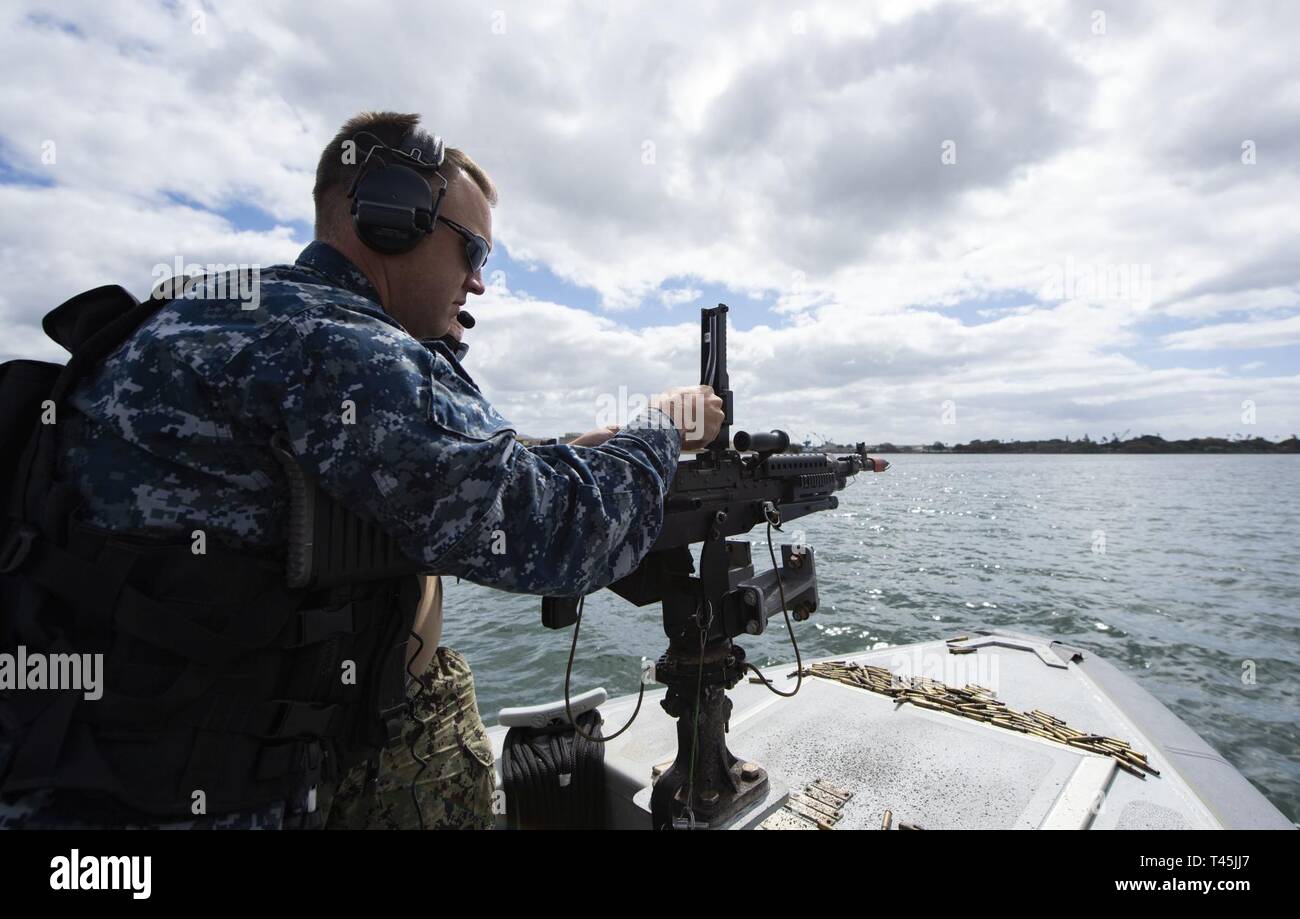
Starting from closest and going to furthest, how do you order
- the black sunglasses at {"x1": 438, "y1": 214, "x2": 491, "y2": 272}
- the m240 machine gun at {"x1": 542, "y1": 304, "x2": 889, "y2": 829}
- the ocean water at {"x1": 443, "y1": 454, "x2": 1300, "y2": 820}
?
the black sunglasses at {"x1": 438, "y1": 214, "x2": 491, "y2": 272}, the m240 machine gun at {"x1": 542, "y1": 304, "x2": 889, "y2": 829}, the ocean water at {"x1": 443, "y1": 454, "x2": 1300, "y2": 820}

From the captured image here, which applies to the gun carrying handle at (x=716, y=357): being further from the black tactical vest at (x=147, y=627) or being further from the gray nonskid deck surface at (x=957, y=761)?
the gray nonskid deck surface at (x=957, y=761)

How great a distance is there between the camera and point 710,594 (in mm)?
3270

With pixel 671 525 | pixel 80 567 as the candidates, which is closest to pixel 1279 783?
pixel 671 525

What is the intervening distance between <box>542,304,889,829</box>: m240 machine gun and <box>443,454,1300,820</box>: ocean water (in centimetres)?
502

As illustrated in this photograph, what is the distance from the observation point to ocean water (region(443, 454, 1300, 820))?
883 centimetres

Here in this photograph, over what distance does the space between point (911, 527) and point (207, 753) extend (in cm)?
3013

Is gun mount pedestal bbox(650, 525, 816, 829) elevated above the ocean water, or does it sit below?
above

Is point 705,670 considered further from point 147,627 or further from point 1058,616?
point 1058,616

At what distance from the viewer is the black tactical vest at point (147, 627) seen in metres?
1.37

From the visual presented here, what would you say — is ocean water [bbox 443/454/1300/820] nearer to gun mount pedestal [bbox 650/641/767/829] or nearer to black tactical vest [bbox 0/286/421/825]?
gun mount pedestal [bbox 650/641/767/829]

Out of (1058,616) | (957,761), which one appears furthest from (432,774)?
(1058,616)

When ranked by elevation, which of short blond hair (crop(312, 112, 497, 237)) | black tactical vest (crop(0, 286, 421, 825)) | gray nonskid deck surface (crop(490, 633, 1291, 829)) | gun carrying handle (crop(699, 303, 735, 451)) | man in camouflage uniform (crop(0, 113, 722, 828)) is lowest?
gray nonskid deck surface (crop(490, 633, 1291, 829))

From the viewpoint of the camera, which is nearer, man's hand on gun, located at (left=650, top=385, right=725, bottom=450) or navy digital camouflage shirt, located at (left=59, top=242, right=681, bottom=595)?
navy digital camouflage shirt, located at (left=59, top=242, right=681, bottom=595)

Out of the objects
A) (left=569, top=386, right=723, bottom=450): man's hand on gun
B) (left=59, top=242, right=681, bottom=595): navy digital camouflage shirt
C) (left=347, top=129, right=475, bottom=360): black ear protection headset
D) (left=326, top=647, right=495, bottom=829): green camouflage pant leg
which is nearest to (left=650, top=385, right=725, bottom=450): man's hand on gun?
(left=569, top=386, right=723, bottom=450): man's hand on gun
